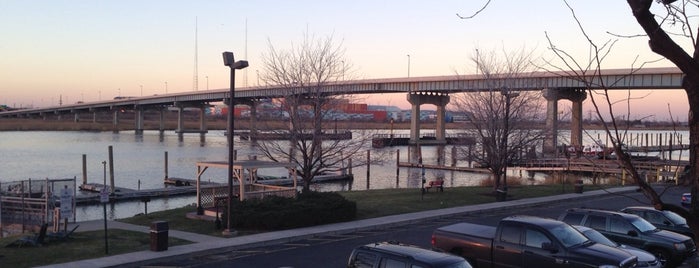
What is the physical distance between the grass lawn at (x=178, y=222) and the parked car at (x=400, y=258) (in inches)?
356

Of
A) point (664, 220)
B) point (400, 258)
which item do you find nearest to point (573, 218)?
point (664, 220)

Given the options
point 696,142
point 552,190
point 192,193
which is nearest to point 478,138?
point 552,190

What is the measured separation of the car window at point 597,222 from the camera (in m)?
18.7

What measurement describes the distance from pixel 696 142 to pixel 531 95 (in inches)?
1418

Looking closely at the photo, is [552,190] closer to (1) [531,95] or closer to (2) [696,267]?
(1) [531,95]

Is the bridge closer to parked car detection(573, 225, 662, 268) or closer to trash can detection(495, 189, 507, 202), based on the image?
parked car detection(573, 225, 662, 268)

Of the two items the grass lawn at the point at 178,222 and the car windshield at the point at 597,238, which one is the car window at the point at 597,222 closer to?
the car windshield at the point at 597,238

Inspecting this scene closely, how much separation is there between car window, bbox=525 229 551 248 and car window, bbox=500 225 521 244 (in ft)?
0.76

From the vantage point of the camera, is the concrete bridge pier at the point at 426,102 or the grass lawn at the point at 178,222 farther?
the concrete bridge pier at the point at 426,102

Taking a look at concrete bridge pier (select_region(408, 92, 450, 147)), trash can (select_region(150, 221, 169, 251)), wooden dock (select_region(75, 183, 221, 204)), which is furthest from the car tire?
concrete bridge pier (select_region(408, 92, 450, 147))

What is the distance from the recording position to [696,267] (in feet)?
24.4

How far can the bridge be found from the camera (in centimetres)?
3799

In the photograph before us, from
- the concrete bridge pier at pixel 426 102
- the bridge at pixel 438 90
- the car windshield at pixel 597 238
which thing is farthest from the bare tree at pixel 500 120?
the concrete bridge pier at pixel 426 102

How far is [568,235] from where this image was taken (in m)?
15.1
